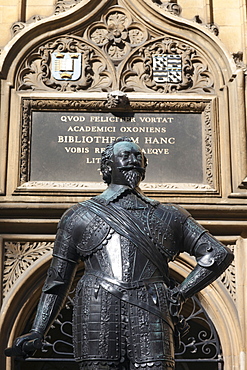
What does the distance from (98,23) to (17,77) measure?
41.3 inches

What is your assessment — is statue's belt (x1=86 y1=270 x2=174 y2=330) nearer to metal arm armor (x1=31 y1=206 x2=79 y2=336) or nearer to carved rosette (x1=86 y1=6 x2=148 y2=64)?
metal arm armor (x1=31 y1=206 x2=79 y2=336)

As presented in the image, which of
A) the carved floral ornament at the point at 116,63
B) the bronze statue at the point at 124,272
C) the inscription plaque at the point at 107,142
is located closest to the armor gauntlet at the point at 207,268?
the bronze statue at the point at 124,272

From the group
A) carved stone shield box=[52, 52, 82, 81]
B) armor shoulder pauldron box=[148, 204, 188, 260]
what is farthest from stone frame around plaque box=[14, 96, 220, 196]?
armor shoulder pauldron box=[148, 204, 188, 260]

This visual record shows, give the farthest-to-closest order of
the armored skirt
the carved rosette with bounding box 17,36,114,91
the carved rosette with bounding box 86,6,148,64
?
the carved rosette with bounding box 86,6,148,64
the carved rosette with bounding box 17,36,114,91
the armored skirt

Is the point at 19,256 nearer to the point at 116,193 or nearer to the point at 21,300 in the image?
the point at 21,300

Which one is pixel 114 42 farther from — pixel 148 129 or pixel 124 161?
pixel 124 161

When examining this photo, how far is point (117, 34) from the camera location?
852 centimetres

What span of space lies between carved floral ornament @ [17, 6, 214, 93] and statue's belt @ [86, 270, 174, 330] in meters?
4.64

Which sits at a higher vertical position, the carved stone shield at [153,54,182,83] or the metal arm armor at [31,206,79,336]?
the carved stone shield at [153,54,182,83]

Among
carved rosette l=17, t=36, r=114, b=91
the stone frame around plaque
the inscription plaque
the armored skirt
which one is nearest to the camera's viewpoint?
the armored skirt

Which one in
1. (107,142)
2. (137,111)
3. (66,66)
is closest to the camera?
(107,142)

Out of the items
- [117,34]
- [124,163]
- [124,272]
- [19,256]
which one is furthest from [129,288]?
[117,34]

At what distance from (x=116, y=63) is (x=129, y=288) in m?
4.90

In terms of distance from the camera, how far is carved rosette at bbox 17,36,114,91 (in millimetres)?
8320
